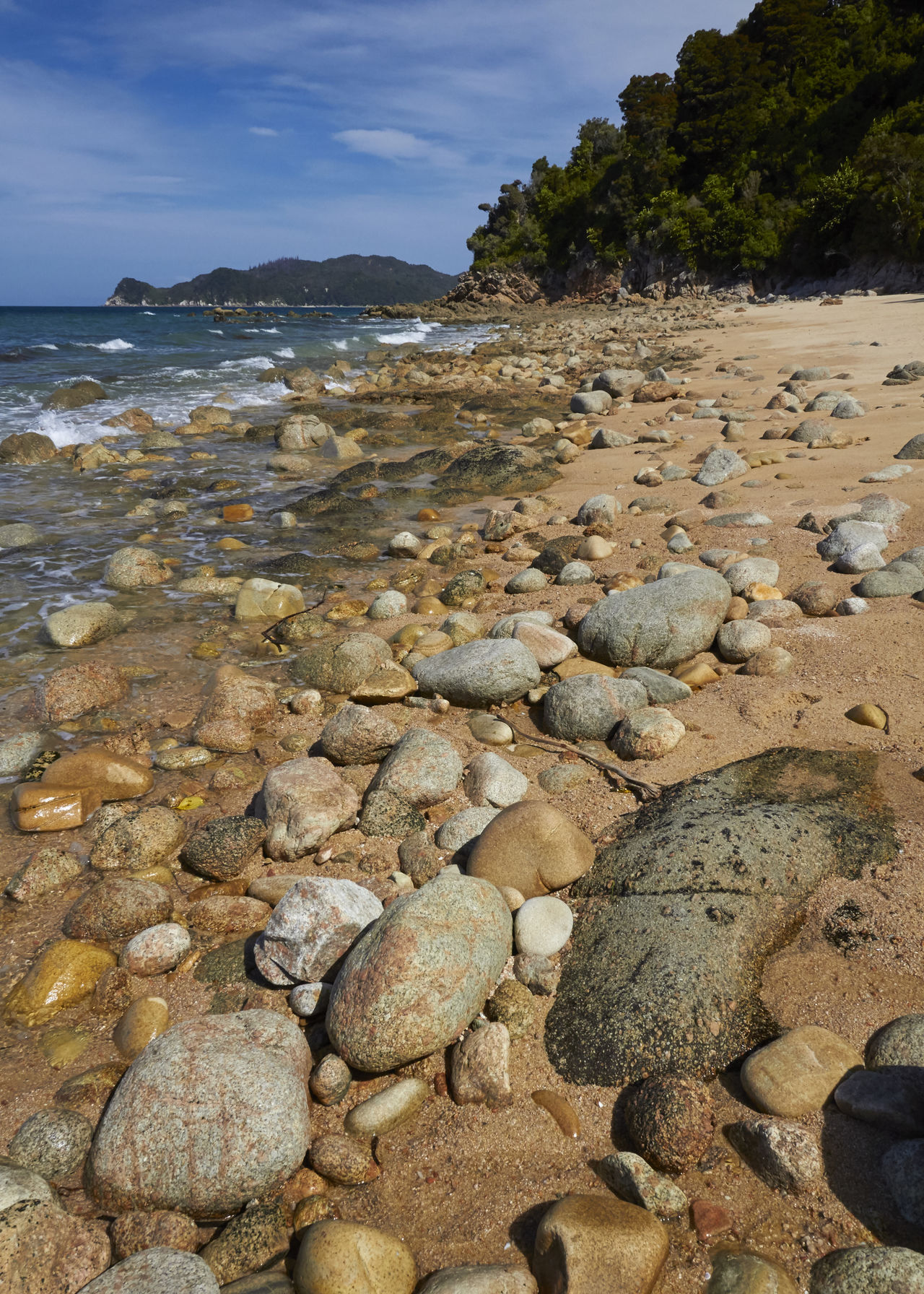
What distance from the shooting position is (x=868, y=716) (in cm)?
307

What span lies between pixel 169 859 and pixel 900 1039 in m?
2.63

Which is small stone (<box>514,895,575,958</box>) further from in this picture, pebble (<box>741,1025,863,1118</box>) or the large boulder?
the large boulder

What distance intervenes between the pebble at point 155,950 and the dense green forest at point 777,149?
36046 millimetres

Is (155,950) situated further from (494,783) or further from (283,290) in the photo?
(283,290)

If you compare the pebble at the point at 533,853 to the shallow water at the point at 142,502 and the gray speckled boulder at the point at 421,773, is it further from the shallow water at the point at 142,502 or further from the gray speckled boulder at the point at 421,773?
the shallow water at the point at 142,502

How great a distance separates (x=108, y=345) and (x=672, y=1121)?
35.2m

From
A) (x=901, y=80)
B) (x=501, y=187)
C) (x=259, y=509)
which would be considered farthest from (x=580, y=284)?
(x=259, y=509)

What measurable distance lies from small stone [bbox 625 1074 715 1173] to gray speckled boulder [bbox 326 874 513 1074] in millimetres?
532

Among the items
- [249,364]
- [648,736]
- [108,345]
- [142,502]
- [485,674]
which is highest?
[108,345]

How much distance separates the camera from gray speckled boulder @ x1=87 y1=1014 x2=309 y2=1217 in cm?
176

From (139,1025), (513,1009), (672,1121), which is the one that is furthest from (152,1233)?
(672,1121)

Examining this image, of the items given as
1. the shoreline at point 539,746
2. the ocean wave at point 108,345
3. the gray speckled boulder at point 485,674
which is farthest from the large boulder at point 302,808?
the ocean wave at point 108,345

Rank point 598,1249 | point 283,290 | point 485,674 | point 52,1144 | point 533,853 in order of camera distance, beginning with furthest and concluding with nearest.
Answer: point 283,290
point 485,674
point 533,853
point 52,1144
point 598,1249

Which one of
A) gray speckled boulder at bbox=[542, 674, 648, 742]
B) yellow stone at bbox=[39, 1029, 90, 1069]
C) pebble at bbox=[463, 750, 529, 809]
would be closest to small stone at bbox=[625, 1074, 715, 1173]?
pebble at bbox=[463, 750, 529, 809]
